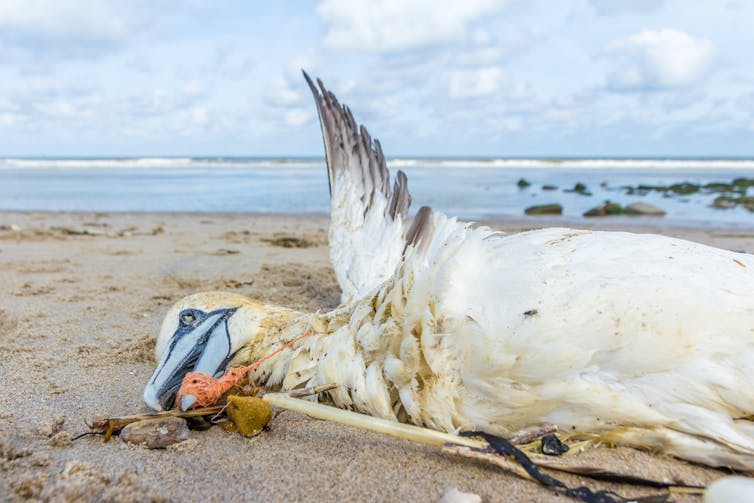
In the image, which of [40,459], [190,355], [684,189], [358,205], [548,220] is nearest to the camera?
[40,459]

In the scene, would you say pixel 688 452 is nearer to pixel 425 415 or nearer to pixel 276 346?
pixel 425 415

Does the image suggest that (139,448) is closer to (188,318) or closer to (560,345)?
(188,318)

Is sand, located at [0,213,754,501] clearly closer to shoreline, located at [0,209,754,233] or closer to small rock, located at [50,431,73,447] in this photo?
small rock, located at [50,431,73,447]

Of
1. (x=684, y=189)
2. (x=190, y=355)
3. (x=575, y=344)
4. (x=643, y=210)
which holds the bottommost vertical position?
(x=684, y=189)

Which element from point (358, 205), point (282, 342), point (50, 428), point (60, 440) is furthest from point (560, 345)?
point (358, 205)

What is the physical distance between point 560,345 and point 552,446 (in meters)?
0.41

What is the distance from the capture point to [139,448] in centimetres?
260

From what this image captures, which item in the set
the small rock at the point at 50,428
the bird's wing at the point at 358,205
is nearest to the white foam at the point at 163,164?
the bird's wing at the point at 358,205

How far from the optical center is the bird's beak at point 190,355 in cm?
300

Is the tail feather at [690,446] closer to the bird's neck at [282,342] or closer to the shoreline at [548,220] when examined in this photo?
the bird's neck at [282,342]

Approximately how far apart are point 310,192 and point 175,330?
18.1m

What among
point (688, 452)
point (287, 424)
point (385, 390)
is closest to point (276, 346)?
point (287, 424)

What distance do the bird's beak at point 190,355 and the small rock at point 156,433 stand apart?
0.28 metres

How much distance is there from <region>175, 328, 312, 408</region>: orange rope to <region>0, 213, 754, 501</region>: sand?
16 centimetres
